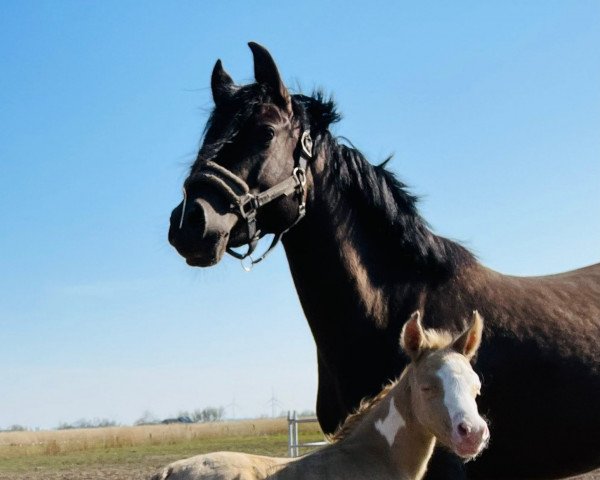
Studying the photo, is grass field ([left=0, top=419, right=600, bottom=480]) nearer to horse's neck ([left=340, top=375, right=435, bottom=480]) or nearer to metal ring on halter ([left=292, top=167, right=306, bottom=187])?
horse's neck ([left=340, top=375, right=435, bottom=480])

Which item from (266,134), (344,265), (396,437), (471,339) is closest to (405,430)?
(396,437)

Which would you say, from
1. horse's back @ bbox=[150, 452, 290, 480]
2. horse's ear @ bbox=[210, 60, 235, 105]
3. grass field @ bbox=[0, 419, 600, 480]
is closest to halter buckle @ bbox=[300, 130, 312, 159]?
horse's ear @ bbox=[210, 60, 235, 105]

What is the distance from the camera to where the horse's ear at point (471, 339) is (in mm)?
4426

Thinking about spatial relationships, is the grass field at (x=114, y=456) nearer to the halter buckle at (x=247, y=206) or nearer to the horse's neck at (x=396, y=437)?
the horse's neck at (x=396, y=437)

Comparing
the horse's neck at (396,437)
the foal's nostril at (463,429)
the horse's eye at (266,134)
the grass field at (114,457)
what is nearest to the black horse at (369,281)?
the horse's eye at (266,134)

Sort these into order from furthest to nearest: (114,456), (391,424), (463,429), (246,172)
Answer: (114,456) < (391,424) < (246,172) < (463,429)

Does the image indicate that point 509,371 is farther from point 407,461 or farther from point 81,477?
point 81,477

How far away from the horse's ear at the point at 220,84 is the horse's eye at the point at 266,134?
37cm

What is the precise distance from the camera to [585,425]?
188 inches

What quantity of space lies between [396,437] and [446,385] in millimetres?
688

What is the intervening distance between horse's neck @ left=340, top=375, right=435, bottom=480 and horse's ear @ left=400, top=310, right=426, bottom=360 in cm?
32

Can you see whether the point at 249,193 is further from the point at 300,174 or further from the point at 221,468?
the point at 221,468

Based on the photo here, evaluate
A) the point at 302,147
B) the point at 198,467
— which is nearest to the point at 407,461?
the point at 198,467

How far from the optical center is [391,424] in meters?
5.04
